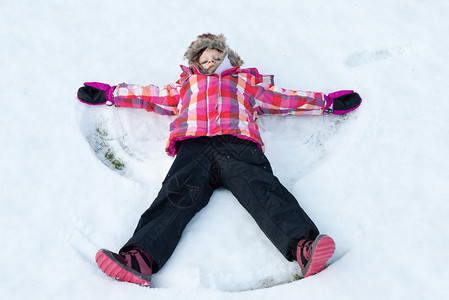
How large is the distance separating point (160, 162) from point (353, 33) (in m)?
1.97

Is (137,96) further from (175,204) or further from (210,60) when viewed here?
(175,204)

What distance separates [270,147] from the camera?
255 centimetres

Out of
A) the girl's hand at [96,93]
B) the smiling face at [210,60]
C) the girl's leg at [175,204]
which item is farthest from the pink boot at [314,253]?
the girl's hand at [96,93]

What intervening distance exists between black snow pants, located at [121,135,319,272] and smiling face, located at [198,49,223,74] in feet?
1.59

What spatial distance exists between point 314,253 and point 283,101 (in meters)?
1.12

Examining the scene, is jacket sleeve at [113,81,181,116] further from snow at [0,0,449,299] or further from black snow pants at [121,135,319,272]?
black snow pants at [121,135,319,272]

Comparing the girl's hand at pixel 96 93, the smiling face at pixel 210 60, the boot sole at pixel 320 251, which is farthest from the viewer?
the girl's hand at pixel 96 93

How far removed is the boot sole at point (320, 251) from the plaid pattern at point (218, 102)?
0.76 metres

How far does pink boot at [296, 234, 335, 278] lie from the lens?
5.71 feet

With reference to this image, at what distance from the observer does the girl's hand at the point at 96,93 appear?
261cm

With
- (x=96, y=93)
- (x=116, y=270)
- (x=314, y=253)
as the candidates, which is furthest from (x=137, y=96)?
(x=314, y=253)

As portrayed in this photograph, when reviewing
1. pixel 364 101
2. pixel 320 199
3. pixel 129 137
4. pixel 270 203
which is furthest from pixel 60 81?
pixel 364 101

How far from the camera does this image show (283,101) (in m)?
2.53

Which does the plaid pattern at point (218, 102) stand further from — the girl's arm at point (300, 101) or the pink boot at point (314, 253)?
the pink boot at point (314, 253)
